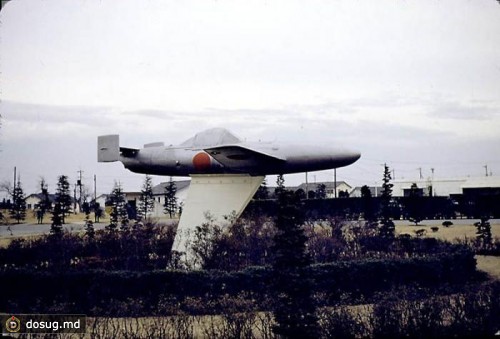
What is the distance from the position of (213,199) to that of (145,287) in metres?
2.39

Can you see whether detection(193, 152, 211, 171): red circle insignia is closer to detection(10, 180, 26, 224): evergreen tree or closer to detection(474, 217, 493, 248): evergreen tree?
detection(10, 180, 26, 224): evergreen tree

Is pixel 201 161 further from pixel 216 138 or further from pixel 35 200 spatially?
pixel 35 200

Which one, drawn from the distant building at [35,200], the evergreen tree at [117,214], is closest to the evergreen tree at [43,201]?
the distant building at [35,200]

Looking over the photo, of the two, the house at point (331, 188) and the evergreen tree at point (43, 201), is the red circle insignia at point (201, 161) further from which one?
the house at point (331, 188)

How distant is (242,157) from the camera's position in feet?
28.4

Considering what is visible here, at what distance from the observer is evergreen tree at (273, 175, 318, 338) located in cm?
598

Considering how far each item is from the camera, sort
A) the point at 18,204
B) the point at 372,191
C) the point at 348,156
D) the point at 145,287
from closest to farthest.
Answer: the point at 145,287
the point at 348,156
the point at 18,204
the point at 372,191

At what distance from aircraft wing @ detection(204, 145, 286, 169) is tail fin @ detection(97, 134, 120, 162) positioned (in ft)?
5.71

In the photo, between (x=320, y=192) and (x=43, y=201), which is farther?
(x=320, y=192)

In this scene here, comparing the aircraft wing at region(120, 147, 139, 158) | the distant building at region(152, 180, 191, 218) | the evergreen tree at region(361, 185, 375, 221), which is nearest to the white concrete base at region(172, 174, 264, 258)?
the aircraft wing at region(120, 147, 139, 158)

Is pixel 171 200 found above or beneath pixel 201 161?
beneath

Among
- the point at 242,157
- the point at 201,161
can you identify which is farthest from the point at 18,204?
the point at 242,157

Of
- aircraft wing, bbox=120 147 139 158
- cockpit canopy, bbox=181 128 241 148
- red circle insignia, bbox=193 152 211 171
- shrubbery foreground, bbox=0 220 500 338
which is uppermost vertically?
cockpit canopy, bbox=181 128 241 148

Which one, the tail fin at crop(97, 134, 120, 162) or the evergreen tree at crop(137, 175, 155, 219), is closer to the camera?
the tail fin at crop(97, 134, 120, 162)
